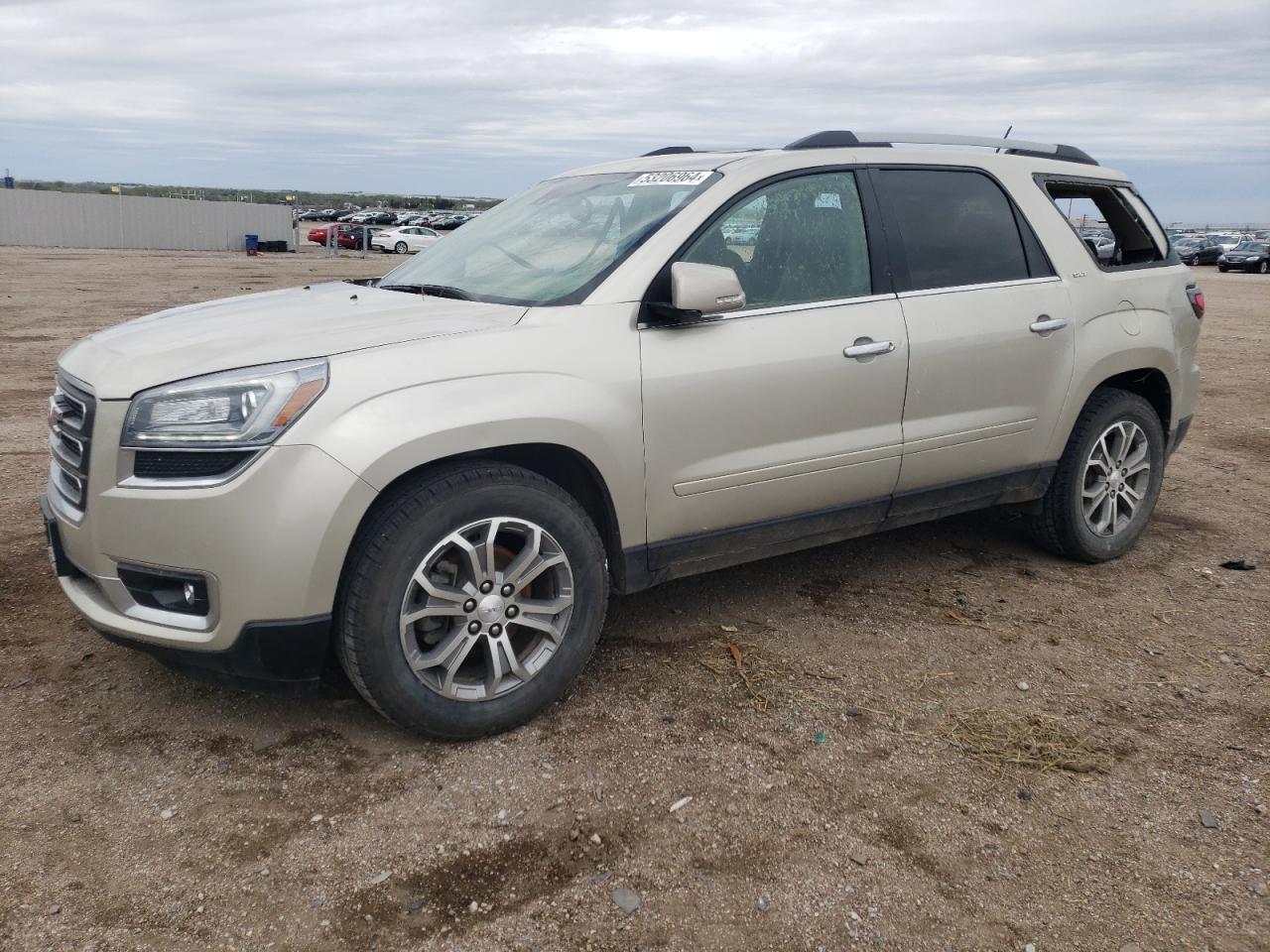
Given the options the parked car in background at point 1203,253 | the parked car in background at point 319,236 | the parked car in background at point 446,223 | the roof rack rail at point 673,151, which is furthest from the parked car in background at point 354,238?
the roof rack rail at point 673,151

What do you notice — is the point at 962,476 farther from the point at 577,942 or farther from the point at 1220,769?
the point at 577,942

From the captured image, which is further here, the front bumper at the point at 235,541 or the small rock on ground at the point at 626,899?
the front bumper at the point at 235,541

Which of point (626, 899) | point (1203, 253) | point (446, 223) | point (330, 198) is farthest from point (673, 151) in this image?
point (330, 198)

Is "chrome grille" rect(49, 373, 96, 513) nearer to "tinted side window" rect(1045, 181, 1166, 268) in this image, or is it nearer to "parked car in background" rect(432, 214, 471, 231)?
"tinted side window" rect(1045, 181, 1166, 268)

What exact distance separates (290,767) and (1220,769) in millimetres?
2795

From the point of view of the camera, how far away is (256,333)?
329cm

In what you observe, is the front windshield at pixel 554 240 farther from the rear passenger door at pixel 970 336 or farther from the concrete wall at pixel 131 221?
the concrete wall at pixel 131 221

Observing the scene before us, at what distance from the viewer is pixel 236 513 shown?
2.89 m

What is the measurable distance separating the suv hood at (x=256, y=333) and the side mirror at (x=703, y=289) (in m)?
0.51

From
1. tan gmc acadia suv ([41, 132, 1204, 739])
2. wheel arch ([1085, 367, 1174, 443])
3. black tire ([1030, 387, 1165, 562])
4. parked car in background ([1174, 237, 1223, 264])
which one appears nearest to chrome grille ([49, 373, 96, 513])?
tan gmc acadia suv ([41, 132, 1204, 739])

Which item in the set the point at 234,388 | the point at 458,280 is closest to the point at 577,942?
the point at 234,388

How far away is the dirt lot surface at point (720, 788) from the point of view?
8.39 ft

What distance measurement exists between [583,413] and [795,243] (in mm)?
1173

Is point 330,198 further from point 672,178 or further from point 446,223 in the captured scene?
point 672,178
